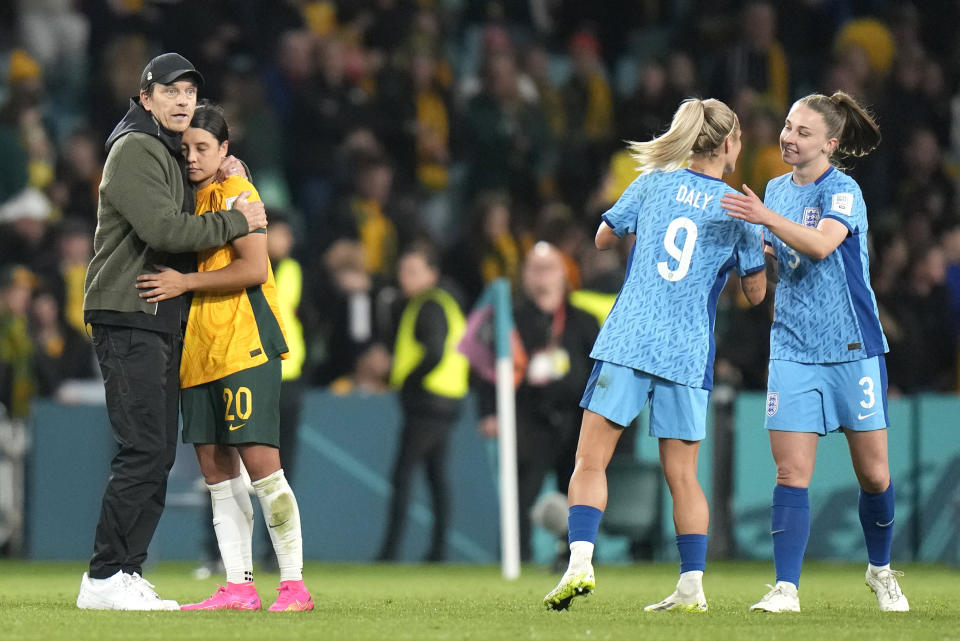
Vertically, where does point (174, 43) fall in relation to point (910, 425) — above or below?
above

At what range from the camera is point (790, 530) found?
19.9 ft

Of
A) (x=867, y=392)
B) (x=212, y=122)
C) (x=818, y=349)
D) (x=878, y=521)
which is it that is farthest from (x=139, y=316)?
(x=878, y=521)

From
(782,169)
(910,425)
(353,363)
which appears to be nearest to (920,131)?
(782,169)

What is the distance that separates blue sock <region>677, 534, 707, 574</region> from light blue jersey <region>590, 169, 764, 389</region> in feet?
1.97

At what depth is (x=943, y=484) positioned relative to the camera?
1079 cm

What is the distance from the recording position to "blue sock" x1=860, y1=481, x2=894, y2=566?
20.6 ft

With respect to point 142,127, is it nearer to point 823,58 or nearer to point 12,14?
point 12,14

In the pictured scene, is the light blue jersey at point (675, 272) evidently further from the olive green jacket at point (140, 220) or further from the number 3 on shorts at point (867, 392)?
the olive green jacket at point (140, 220)

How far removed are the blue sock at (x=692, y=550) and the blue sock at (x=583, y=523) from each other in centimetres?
39

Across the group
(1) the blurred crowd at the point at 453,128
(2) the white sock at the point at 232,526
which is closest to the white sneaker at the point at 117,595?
(2) the white sock at the point at 232,526

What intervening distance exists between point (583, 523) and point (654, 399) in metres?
0.56

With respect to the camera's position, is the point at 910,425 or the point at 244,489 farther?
the point at 910,425

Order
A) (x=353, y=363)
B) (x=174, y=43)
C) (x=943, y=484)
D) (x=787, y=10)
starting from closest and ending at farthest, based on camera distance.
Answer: (x=943, y=484) → (x=353, y=363) → (x=174, y=43) → (x=787, y=10)

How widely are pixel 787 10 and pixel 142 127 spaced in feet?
35.7
